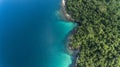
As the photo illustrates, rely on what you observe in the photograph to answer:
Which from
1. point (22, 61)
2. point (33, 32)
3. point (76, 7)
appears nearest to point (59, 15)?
point (76, 7)

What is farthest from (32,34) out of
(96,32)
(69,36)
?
(96,32)

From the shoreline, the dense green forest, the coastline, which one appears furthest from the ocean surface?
the dense green forest

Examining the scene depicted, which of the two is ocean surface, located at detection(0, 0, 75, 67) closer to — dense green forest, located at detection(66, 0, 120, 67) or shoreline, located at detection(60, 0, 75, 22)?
shoreline, located at detection(60, 0, 75, 22)

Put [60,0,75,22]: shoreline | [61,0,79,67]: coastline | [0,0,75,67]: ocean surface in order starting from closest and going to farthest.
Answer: [61,0,79,67]: coastline < [0,0,75,67]: ocean surface < [60,0,75,22]: shoreline

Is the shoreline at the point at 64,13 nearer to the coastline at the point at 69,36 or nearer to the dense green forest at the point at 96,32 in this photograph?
the coastline at the point at 69,36

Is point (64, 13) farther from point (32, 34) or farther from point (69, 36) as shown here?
point (32, 34)

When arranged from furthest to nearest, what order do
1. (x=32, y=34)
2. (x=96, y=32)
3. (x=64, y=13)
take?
(x=64, y=13)
(x=32, y=34)
(x=96, y=32)
